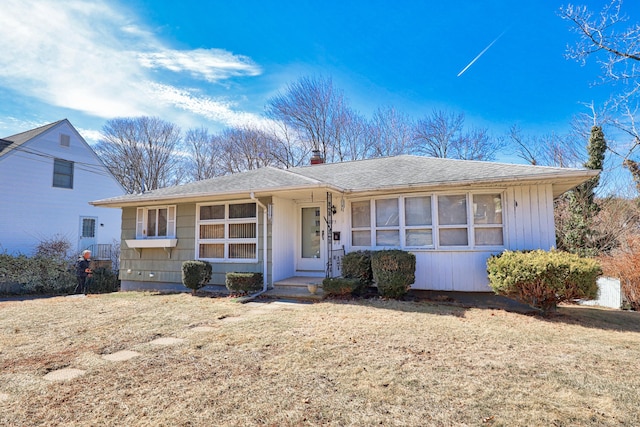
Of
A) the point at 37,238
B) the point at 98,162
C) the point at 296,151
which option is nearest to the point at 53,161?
the point at 98,162

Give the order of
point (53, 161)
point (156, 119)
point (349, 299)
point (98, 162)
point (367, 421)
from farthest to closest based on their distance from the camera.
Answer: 1. point (156, 119)
2. point (98, 162)
3. point (53, 161)
4. point (349, 299)
5. point (367, 421)

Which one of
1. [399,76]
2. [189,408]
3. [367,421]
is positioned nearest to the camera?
[367,421]

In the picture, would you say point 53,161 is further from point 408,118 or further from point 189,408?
point 408,118

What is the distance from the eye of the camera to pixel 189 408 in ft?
8.90

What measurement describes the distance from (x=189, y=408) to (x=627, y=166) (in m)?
17.5

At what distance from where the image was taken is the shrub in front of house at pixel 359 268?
7.78m

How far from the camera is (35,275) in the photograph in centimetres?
1253

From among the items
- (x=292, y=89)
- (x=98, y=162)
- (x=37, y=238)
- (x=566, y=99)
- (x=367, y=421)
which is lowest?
(x=367, y=421)

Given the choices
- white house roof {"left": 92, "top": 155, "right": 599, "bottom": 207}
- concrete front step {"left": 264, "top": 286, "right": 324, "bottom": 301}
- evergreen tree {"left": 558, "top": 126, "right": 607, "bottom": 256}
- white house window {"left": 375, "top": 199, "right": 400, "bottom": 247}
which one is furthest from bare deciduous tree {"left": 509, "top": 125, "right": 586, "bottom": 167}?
concrete front step {"left": 264, "top": 286, "right": 324, "bottom": 301}

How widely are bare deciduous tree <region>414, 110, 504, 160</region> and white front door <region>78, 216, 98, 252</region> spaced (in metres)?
19.4

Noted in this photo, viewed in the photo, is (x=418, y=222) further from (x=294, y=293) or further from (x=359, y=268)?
(x=294, y=293)

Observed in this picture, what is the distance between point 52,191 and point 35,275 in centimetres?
540

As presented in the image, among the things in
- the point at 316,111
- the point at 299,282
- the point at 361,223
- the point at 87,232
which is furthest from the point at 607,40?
the point at 87,232

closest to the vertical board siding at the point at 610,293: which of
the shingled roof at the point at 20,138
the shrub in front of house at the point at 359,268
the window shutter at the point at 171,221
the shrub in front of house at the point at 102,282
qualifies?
the shrub in front of house at the point at 359,268
